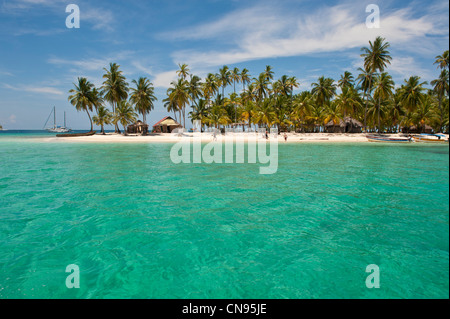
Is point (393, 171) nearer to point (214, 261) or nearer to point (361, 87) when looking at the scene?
point (214, 261)

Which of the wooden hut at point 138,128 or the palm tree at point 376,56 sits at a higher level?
the palm tree at point 376,56

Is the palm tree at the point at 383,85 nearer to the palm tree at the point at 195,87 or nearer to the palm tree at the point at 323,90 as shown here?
the palm tree at the point at 323,90

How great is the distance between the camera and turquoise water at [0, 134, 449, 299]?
420 cm

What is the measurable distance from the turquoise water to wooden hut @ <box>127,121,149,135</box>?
50733 millimetres

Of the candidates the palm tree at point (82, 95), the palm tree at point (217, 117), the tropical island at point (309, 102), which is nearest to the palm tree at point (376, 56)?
the tropical island at point (309, 102)

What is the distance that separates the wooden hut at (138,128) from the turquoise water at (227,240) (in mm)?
50733

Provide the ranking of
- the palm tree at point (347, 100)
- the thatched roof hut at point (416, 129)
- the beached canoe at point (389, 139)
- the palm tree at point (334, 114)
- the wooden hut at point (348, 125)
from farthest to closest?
the thatched roof hut at point (416, 129) < the wooden hut at point (348, 125) < the palm tree at point (334, 114) < the palm tree at point (347, 100) < the beached canoe at point (389, 139)

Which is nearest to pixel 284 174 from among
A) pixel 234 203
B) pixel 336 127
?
pixel 234 203

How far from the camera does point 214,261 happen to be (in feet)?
16.8

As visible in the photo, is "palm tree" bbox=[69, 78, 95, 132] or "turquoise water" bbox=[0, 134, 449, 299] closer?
"turquoise water" bbox=[0, 134, 449, 299]

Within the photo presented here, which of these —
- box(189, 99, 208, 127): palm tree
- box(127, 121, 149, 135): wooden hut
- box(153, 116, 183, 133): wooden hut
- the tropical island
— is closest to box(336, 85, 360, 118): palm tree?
the tropical island

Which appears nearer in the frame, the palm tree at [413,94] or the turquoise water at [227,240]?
the turquoise water at [227,240]

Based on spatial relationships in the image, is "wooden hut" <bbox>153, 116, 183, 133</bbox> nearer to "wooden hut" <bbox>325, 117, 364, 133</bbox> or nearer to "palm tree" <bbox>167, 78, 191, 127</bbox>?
"palm tree" <bbox>167, 78, 191, 127</bbox>

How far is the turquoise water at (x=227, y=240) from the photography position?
420 centimetres
